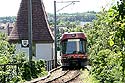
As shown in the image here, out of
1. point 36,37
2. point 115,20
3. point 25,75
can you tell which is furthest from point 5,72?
point 36,37

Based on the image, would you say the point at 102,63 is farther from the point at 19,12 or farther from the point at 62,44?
the point at 19,12

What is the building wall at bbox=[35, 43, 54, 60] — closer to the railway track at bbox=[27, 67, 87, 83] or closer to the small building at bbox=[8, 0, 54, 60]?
the small building at bbox=[8, 0, 54, 60]

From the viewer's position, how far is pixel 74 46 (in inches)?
1417

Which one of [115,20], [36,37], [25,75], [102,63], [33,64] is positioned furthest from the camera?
[36,37]

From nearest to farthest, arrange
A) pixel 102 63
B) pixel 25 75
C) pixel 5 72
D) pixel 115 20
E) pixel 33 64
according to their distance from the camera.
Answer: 1. pixel 115 20
2. pixel 102 63
3. pixel 5 72
4. pixel 25 75
5. pixel 33 64

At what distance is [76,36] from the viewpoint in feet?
118

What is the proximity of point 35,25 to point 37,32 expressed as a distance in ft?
3.45

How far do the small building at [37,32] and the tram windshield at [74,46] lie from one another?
11.7 meters

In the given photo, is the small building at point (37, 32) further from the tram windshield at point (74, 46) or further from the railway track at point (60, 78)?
the railway track at point (60, 78)

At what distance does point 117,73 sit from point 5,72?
42.5 ft

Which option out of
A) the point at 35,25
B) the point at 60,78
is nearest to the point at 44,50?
the point at 35,25

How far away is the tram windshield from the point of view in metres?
35.8

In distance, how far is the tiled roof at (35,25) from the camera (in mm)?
48250

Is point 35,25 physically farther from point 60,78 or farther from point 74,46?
point 60,78
